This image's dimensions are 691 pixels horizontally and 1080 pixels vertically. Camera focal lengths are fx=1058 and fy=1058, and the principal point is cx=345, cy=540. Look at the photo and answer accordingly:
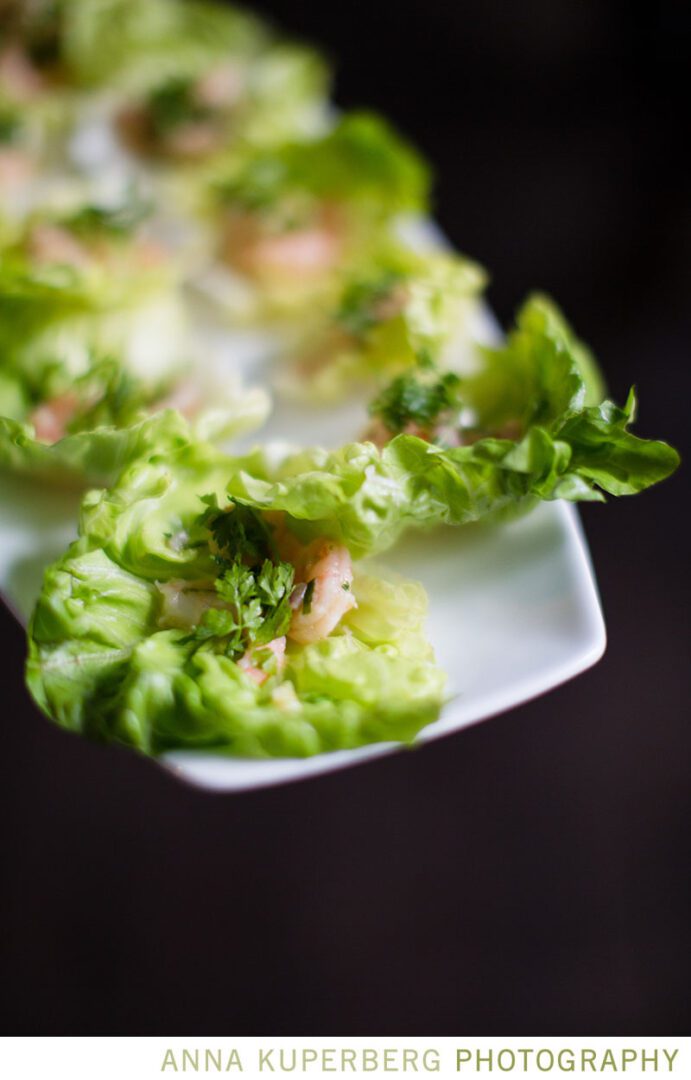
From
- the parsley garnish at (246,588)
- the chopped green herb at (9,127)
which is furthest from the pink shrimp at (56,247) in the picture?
the parsley garnish at (246,588)

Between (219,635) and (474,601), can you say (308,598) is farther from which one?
(474,601)

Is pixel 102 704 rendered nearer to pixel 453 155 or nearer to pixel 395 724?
pixel 395 724

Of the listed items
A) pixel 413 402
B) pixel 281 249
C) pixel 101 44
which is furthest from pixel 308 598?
pixel 101 44

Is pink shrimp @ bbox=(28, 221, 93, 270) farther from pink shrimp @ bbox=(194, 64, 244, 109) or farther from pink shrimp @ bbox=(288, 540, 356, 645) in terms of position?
pink shrimp @ bbox=(288, 540, 356, 645)

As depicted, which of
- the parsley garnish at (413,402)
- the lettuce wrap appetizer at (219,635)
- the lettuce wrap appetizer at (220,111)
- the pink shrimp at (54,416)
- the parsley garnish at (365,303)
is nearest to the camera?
the lettuce wrap appetizer at (219,635)

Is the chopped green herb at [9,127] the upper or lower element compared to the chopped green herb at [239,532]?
upper

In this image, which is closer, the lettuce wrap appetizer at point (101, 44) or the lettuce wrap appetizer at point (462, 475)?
the lettuce wrap appetizer at point (462, 475)

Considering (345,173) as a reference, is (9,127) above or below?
below

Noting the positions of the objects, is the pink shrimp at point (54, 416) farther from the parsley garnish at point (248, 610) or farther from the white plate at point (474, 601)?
the parsley garnish at point (248, 610)

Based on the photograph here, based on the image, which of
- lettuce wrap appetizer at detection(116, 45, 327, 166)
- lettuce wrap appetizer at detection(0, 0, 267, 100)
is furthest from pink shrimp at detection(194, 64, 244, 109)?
lettuce wrap appetizer at detection(0, 0, 267, 100)
